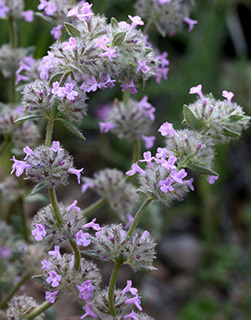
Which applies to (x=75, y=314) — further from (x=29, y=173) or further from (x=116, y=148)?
(x=29, y=173)

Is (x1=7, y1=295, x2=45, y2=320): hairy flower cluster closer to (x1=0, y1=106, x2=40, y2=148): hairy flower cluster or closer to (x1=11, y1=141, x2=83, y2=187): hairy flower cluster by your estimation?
(x1=11, y1=141, x2=83, y2=187): hairy flower cluster

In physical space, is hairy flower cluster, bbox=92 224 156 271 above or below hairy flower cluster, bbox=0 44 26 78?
below

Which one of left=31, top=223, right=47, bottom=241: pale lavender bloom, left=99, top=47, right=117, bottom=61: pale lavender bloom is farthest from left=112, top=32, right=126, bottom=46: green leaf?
left=31, top=223, right=47, bottom=241: pale lavender bloom

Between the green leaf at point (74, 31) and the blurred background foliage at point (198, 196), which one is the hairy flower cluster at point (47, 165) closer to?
the green leaf at point (74, 31)

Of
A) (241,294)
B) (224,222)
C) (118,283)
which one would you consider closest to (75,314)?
(118,283)

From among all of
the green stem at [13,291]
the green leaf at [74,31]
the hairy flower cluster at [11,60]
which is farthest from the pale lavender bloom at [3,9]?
the green stem at [13,291]

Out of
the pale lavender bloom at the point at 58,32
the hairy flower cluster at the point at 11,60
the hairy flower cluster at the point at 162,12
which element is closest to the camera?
the pale lavender bloom at the point at 58,32
